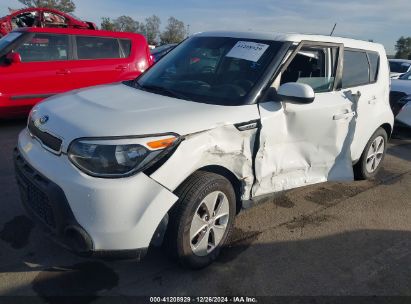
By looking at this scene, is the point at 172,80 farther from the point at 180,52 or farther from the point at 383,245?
the point at 383,245

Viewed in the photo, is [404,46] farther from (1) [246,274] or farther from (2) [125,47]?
(1) [246,274]

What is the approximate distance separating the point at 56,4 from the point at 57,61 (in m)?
44.1

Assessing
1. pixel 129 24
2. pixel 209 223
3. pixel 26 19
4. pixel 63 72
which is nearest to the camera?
pixel 209 223

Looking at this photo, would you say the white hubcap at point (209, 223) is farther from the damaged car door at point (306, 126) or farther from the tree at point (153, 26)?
the tree at point (153, 26)

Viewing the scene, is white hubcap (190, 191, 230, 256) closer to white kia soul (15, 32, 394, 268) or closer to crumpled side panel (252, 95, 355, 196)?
white kia soul (15, 32, 394, 268)

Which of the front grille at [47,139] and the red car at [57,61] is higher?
the front grille at [47,139]

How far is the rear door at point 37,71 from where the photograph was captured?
20.5 feet

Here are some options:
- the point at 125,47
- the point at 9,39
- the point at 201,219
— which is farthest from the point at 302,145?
the point at 9,39

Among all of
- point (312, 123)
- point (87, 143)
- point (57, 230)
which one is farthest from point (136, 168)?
point (312, 123)

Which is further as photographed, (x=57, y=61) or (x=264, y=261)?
(x=57, y=61)

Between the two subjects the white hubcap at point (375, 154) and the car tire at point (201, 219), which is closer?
the car tire at point (201, 219)

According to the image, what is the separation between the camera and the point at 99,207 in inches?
89.4

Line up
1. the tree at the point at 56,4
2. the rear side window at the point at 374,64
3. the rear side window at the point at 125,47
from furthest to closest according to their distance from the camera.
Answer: the tree at the point at 56,4 < the rear side window at the point at 125,47 < the rear side window at the point at 374,64

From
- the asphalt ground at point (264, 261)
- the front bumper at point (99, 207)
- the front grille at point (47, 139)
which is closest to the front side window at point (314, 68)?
the asphalt ground at point (264, 261)
